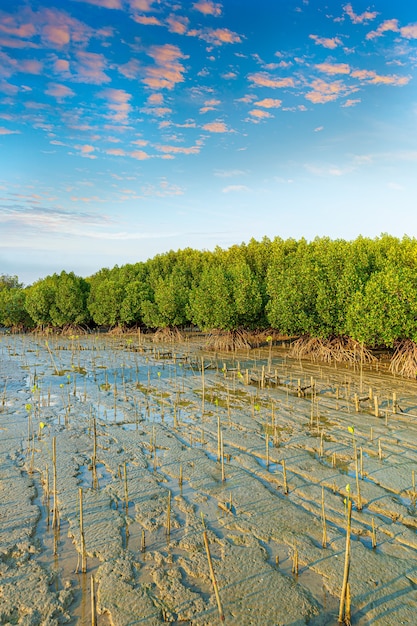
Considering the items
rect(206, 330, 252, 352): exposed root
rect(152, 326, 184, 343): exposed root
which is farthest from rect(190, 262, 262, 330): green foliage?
rect(152, 326, 184, 343): exposed root

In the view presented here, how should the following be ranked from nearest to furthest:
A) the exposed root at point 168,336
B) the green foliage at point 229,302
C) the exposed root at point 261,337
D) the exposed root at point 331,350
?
the exposed root at point 331,350 → the green foliage at point 229,302 → the exposed root at point 261,337 → the exposed root at point 168,336

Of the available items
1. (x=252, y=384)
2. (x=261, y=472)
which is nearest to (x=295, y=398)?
(x=252, y=384)

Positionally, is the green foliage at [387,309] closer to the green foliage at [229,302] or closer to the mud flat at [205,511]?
the mud flat at [205,511]

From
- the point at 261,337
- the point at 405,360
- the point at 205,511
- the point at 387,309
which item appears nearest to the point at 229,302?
the point at 261,337

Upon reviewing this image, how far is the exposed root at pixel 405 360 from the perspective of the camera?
1570 cm

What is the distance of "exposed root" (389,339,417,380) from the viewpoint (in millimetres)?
15695

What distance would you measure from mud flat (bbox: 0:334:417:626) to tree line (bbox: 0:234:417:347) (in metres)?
5.38

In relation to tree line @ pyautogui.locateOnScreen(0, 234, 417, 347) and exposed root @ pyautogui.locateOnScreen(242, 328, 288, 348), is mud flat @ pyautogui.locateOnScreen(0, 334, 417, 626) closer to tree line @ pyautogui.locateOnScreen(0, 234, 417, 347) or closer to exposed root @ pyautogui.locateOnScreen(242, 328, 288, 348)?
tree line @ pyautogui.locateOnScreen(0, 234, 417, 347)

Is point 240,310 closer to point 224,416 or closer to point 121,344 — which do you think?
point 121,344

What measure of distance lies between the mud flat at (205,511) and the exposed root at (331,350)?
268 inches

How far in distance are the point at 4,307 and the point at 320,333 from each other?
104 feet

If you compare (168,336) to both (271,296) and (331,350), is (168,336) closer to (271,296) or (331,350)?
(271,296)

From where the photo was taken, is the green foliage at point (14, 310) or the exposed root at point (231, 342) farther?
the green foliage at point (14, 310)

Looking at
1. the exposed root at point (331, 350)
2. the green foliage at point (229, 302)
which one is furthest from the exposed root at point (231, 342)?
the exposed root at point (331, 350)
